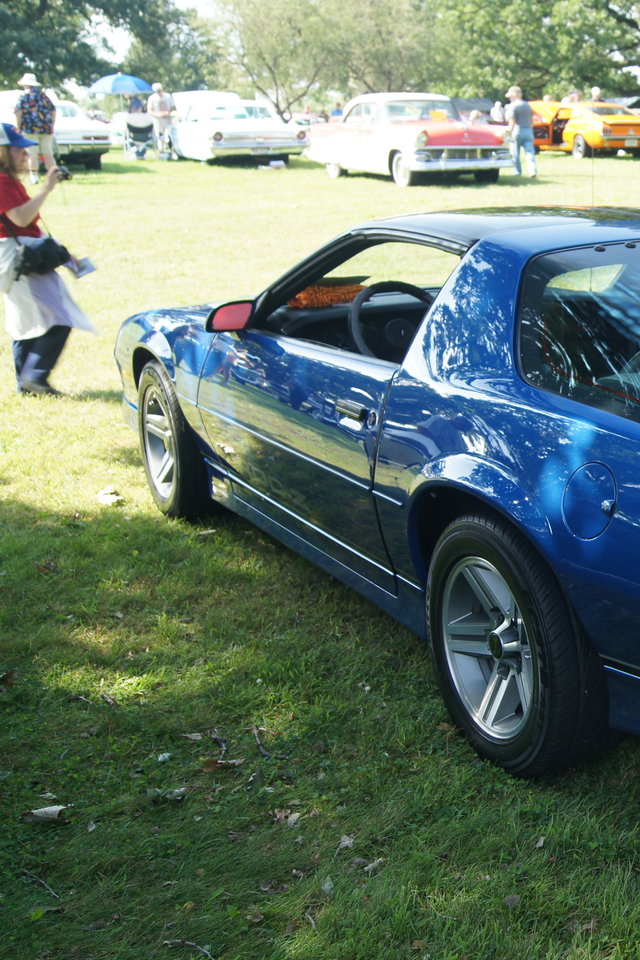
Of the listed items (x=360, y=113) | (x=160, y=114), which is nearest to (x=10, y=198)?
(x=360, y=113)

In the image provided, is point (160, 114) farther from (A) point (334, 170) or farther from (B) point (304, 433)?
(B) point (304, 433)

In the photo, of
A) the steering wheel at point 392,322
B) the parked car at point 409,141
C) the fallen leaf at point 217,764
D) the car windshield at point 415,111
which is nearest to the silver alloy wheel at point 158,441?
→ the steering wheel at point 392,322

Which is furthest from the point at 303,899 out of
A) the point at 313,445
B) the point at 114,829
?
the point at 313,445

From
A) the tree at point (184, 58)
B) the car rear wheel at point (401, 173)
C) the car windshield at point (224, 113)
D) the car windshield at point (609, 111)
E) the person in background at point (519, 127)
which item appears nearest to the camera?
the car rear wheel at point (401, 173)

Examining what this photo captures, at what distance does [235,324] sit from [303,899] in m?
2.40

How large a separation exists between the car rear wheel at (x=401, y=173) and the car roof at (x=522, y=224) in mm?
16236

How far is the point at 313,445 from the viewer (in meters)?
3.74

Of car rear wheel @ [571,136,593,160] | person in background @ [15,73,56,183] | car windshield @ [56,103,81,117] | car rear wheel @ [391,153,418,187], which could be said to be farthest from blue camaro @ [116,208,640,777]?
car windshield @ [56,103,81,117]

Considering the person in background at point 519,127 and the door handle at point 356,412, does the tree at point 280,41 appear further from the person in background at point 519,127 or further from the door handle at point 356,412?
the door handle at point 356,412

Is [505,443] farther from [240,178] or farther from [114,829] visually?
[240,178]

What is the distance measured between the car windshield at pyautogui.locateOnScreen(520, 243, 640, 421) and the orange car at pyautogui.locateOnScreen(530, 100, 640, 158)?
2370 centimetres

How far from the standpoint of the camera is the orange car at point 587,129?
25984 millimetres

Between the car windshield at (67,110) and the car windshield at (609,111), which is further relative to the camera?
the car windshield at (609,111)

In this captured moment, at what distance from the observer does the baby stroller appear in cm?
2934
